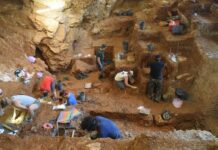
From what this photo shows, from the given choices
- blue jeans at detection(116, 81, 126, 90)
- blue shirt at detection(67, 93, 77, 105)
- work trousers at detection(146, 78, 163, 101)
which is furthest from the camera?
blue jeans at detection(116, 81, 126, 90)

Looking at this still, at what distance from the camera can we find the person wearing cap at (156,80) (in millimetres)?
9133

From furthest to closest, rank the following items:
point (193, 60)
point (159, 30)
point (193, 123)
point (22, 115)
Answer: point (159, 30)
point (193, 60)
point (193, 123)
point (22, 115)

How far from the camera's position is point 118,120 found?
9.16m

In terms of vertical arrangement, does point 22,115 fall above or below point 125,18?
below

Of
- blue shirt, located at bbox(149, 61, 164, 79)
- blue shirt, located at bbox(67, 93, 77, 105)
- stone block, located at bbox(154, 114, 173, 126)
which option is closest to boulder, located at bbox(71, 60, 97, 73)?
blue shirt, located at bbox(67, 93, 77, 105)

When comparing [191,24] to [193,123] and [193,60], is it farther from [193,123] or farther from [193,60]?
[193,123]

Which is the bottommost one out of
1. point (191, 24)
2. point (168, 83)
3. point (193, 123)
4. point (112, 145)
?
point (193, 123)

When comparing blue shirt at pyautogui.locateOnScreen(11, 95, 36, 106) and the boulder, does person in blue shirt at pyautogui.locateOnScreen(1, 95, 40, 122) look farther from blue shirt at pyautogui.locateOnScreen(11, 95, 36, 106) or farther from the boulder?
the boulder

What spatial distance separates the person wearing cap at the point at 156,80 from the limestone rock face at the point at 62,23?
407cm

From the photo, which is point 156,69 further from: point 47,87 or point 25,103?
point 25,103

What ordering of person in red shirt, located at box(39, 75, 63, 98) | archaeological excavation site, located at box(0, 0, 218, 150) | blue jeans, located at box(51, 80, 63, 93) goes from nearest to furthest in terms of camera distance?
archaeological excavation site, located at box(0, 0, 218, 150), person in red shirt, located at box(39, 75, 63, 98), blue jeans, located at box(51, 80, 63, 93)

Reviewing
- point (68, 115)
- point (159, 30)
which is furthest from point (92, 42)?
point (68, 115)

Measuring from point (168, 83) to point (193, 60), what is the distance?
1.13m

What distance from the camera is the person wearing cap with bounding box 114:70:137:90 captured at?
32.4ft
